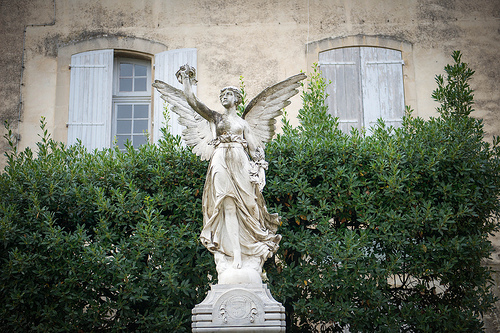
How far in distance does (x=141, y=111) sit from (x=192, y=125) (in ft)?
13.7

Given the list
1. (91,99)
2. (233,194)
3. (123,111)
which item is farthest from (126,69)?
(233,194)

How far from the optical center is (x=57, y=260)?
7.75 meters

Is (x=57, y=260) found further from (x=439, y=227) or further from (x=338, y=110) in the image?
(x=338, y=110)

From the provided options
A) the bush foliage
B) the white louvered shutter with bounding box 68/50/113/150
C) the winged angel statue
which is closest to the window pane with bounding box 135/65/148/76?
the white louvered shutter with bounding box 68/50/113/150

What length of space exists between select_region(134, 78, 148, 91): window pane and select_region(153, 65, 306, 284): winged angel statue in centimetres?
454

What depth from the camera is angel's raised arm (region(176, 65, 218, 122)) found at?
677cm

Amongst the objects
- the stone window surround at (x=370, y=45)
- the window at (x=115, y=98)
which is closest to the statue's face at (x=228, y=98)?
the window at (x=115, y=98)

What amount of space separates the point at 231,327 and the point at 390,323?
251 cm

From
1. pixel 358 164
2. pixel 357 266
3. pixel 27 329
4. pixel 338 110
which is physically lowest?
pixel 27 329

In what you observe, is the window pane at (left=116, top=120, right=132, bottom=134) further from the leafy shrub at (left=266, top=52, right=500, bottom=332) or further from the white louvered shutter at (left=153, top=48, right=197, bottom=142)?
the leafy shrub at (left=266, top=52, right=500, bottom=332)

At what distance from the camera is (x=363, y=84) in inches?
438

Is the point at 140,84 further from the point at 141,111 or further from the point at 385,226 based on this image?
the point at 385,226

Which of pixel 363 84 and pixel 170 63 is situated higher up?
pixel 170 63

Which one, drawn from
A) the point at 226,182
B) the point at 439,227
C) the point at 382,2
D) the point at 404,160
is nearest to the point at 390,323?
the point at 439,227
